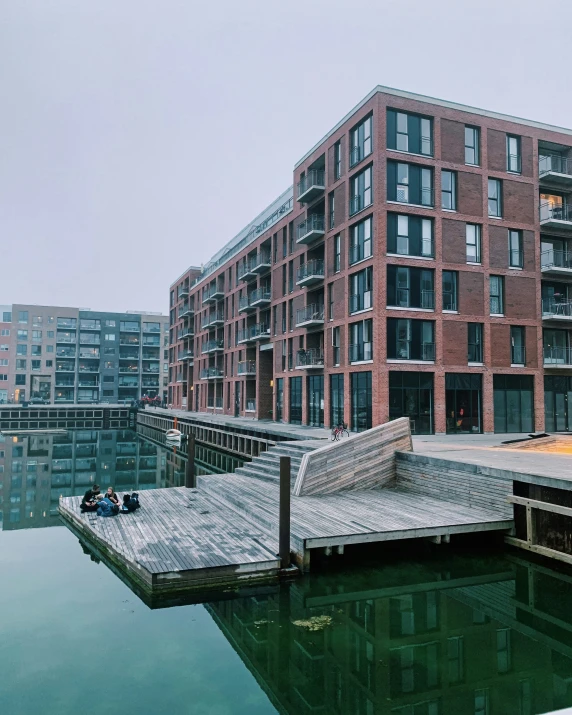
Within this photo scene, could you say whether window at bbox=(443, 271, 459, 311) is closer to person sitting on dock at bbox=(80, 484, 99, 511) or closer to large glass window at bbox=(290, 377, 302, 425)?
large glass window at bbox=(290, 377, 302, 425)

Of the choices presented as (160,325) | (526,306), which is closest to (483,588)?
(526,306)

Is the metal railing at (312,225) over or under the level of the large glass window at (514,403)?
over

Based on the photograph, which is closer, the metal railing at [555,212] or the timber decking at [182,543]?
the timber decking at [182,543]

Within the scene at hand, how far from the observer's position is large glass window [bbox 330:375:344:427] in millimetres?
30469

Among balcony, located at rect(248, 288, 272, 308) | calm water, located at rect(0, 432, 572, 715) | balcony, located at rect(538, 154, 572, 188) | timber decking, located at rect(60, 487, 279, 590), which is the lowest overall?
calm water, located at rect(0, 432, 572, 715)

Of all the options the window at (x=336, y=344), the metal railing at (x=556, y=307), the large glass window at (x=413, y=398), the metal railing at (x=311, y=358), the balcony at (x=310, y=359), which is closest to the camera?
the large glass window at (x=413, y=398)

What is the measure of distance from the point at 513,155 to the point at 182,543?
28.2 metres

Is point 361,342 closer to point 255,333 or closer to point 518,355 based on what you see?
point 518,355

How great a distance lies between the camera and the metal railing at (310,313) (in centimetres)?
3381

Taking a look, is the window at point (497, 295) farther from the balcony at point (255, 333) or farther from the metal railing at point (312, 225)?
the balcony at point (255, 333)

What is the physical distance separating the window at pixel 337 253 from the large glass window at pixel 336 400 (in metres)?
6.33

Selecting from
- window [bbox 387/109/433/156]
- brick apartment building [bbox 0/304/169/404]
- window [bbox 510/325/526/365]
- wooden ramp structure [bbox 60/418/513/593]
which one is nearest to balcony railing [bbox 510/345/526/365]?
window [bbox 510/325/526/365]

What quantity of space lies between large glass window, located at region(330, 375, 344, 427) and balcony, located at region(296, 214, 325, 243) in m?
8.88

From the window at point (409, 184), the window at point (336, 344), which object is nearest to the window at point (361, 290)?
the window at point (336, 344)
